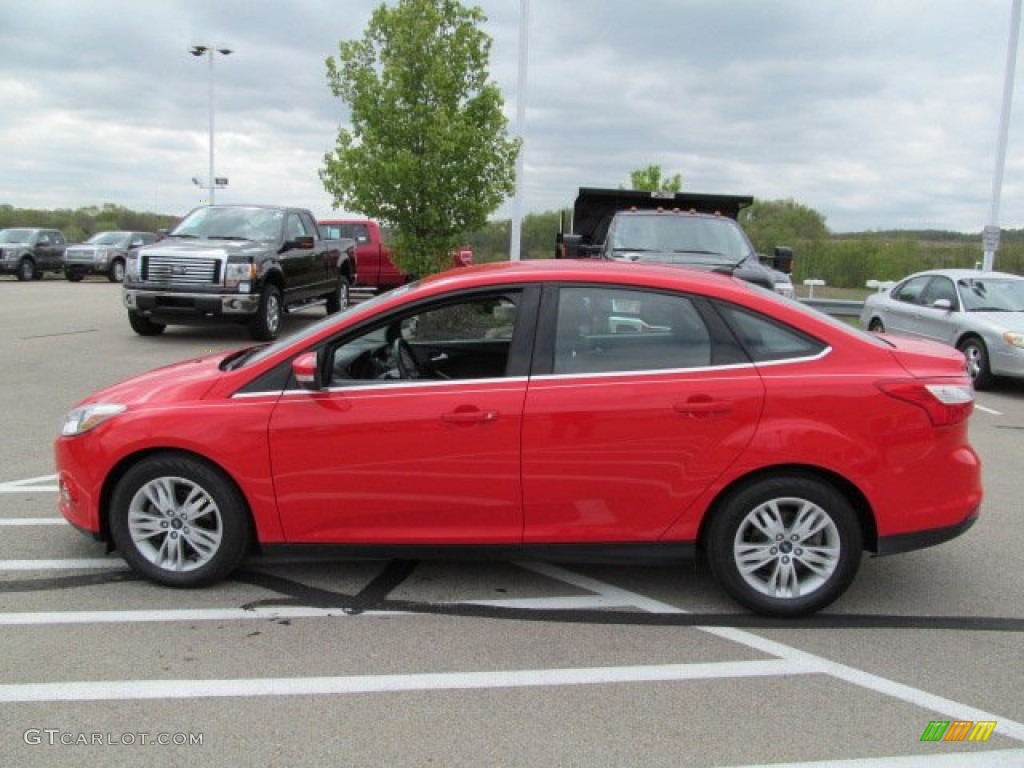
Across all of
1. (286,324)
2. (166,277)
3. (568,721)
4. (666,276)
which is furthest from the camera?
(286,324)

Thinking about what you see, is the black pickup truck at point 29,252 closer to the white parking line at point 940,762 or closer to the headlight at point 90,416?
the headlight at point 90,416

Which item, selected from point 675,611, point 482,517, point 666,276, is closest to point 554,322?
point 666,276

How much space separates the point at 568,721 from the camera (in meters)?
3.17

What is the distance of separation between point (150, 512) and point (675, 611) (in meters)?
2.55

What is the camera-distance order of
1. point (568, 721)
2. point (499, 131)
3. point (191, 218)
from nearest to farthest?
point (568, 721)
point (191, 218)
point (499, 131)

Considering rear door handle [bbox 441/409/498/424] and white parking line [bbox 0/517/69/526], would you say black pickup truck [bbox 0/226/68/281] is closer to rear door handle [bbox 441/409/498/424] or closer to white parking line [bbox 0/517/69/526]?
white parking line [bbox 0/517/69/526]

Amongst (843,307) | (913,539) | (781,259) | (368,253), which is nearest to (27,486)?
(913,539)

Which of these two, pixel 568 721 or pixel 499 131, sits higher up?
pixel 499 131

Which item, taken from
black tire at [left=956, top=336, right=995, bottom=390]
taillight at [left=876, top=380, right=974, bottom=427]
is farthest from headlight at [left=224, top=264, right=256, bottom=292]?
taillight at [left=876, top=380, right=974, bottom=427]

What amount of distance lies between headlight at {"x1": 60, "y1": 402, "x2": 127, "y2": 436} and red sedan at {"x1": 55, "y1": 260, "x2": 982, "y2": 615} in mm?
14

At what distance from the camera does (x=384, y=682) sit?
3418 millimetres

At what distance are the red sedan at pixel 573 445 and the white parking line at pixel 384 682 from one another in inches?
22.1

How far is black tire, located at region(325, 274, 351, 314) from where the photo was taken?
55.0 ft

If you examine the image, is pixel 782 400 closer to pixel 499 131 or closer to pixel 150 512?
pixel 150 512
